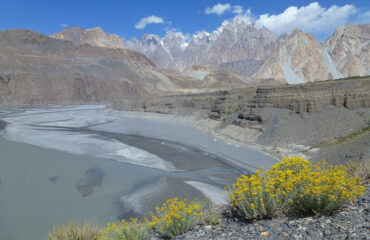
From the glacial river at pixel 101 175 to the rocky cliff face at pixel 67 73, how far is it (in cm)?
7390

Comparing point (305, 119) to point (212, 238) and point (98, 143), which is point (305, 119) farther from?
point (212, 238)

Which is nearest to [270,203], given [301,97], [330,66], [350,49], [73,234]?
[73,234]

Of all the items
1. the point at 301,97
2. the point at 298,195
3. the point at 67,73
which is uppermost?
the point at 67,73

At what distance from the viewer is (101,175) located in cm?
1678

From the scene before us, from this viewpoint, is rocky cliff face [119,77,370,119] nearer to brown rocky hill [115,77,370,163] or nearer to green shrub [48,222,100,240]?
brown rocky hill [115,77,370,163]

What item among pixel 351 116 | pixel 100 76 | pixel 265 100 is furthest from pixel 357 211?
pixel 100 76

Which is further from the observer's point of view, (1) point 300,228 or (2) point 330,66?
(2) point 330,66

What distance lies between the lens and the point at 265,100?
108 feet

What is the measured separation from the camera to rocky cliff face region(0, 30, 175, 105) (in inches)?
3632

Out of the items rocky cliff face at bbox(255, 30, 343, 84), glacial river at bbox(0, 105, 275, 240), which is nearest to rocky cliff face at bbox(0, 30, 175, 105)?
glacial river at bbox(0, 105, 275, 240)

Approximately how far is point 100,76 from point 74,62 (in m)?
14.3

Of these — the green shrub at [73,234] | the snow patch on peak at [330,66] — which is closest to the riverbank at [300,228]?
the green shrub at [73,234]

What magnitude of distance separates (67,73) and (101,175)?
10343 centimetres

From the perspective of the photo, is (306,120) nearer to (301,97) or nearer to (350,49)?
(301,97)
